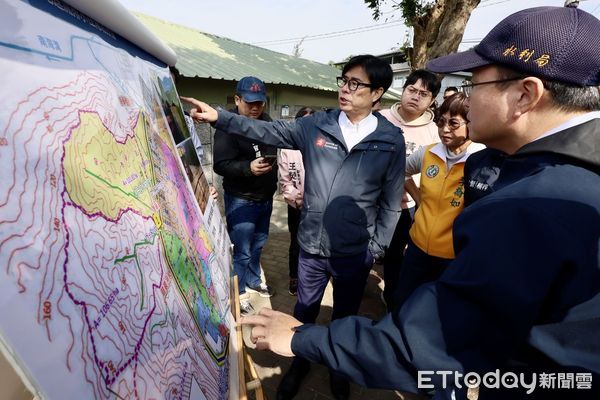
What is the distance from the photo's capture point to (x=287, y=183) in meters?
2.94

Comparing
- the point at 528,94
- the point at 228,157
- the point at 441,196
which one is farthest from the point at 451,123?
the point at 228,157

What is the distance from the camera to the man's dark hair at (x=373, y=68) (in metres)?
1.98

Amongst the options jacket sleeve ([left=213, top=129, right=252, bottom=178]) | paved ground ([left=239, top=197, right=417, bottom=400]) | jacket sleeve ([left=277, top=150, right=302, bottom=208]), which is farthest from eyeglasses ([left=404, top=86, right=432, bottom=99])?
paved ground ([left=239, top=197, right=417, bottom=400])

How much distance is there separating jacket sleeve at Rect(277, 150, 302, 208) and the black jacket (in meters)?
0.10

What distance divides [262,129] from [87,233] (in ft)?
5.00

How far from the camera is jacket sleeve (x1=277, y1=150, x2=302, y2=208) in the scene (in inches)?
111

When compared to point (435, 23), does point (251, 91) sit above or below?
below

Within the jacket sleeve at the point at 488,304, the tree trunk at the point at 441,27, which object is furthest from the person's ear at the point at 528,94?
the tree trunk at the point at 441,27

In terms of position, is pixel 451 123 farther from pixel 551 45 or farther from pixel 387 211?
pixel 551 45

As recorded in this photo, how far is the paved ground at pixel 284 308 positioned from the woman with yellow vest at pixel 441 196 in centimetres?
87

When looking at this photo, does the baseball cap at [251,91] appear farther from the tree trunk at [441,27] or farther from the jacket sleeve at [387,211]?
the tree trunk at [441,27]

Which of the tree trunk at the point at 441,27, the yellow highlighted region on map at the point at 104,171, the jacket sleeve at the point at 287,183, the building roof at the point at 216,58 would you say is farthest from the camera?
the building roof at the point at 216,58

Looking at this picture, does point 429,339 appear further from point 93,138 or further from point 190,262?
point 93,138

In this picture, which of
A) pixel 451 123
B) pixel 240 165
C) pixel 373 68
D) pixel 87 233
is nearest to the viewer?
pixel 87 233
